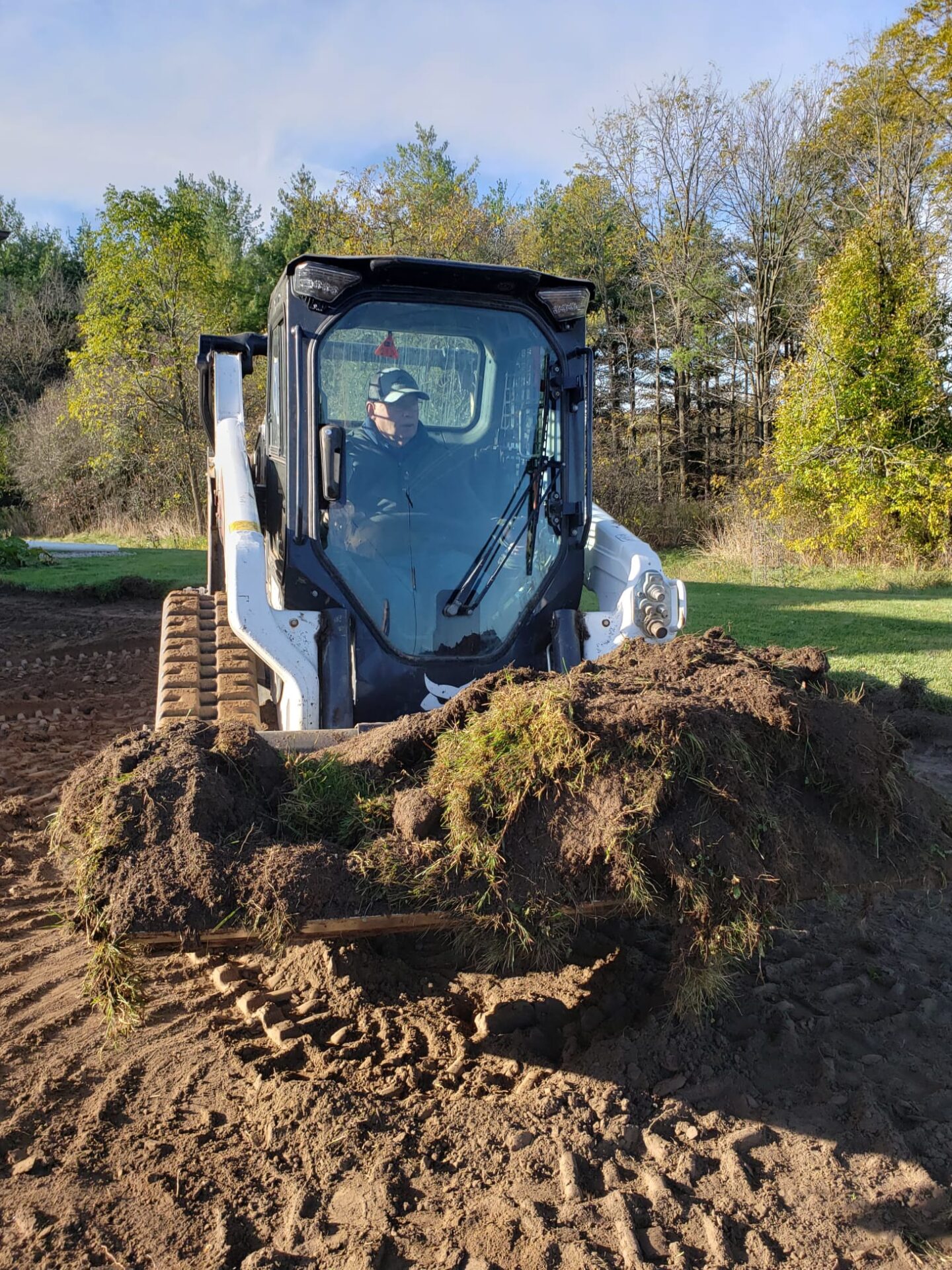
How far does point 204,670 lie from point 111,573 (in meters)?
12.3

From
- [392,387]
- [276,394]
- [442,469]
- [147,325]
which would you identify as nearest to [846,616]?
[442,469]

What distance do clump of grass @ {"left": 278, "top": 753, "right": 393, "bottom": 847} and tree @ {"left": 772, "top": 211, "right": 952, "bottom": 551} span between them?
16310 mm

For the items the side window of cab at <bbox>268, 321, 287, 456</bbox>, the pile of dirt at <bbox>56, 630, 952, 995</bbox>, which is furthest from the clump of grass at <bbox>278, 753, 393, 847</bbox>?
the side window of cab at <bbox>268, 321, 287, 456</bbox>

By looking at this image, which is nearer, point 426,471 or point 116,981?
point 116,981

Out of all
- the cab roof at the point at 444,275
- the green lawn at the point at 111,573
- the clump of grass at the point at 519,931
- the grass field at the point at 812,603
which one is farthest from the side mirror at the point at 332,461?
the green lawn at the point at 111,573

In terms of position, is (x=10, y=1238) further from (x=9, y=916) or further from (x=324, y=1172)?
(x=9, y=916)

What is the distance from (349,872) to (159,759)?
2.24 feet

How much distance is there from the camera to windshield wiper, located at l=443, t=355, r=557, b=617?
14.6 feet

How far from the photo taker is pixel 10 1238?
8.02 feet

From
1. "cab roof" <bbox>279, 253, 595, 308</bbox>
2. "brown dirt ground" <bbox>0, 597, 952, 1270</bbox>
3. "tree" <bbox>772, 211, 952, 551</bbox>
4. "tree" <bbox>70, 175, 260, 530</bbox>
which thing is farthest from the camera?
"tree" <bbox>70, 175, 260, 530</bbox>

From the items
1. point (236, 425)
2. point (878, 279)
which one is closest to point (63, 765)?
point (236, 425)

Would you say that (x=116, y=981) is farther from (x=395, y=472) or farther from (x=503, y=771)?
(x=395, y=472)

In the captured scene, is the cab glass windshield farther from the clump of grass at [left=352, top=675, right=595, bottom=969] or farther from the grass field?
the grass field

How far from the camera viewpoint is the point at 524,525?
4.58 metres
